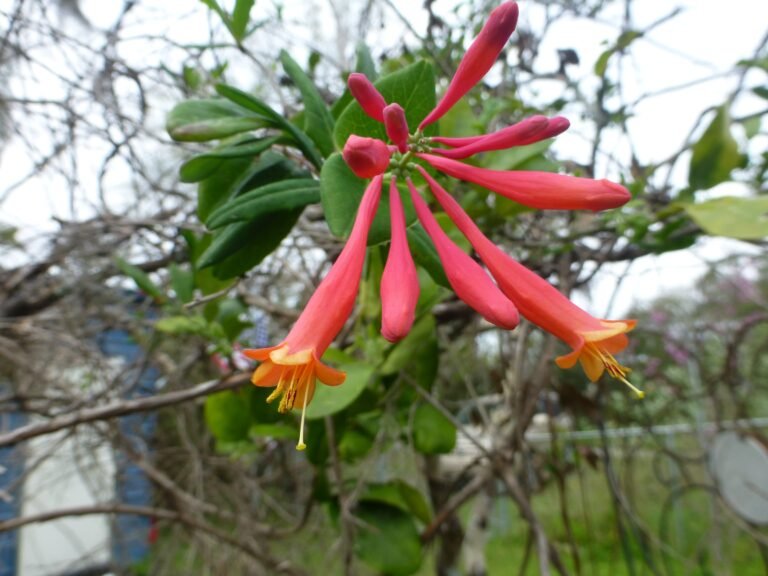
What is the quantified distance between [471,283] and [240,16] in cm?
37

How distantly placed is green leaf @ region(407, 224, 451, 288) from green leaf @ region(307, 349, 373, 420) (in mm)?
181

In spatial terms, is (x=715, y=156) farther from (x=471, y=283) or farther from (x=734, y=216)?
(x=471, y=283)

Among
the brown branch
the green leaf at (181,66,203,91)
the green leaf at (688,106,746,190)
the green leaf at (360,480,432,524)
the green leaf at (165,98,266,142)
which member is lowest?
the green leaf at (360,480,432,524)

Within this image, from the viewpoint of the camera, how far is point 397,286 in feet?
1.21

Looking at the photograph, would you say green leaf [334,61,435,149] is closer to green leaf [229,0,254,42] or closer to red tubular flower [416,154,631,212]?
red tubular flower [416,154,631,212]

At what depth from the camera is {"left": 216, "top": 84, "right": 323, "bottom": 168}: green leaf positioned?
48cm

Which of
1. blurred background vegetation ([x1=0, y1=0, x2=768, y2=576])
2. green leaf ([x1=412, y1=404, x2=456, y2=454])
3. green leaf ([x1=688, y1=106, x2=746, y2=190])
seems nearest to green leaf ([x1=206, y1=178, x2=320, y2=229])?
blurred background vegetation ([x1=0, y1=0, x2=768, y2=576])

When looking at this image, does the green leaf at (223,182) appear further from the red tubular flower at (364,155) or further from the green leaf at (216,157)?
the red tubular flower at (364,155)

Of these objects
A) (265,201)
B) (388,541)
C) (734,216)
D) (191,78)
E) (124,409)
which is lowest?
(388,541)

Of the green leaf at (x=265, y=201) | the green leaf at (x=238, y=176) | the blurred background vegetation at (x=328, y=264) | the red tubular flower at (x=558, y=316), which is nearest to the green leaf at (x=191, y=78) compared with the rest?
the blurred background vegetation at (x=328, y=264)

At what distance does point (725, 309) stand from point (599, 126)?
1993 millimetres

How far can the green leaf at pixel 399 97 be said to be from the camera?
1.42ft

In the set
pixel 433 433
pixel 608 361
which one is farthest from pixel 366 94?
pixel 433 433

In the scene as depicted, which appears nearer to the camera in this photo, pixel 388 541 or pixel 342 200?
pixel 342 200
